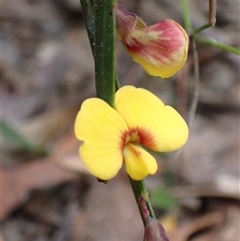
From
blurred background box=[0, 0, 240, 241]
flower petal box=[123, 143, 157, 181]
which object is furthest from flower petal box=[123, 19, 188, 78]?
blurred background box=[0, 0, 240, 241]

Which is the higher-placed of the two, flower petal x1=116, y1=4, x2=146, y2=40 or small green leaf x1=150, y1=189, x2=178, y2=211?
flower petal x1=116, y1=4, x2=146, y2=40

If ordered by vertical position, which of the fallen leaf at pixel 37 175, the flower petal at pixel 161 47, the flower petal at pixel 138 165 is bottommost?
the fallen leaf at pixel 37 175

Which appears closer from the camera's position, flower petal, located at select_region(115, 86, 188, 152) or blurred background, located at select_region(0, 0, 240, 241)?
flower petal, located at select_region(115, 86, 188, 152)

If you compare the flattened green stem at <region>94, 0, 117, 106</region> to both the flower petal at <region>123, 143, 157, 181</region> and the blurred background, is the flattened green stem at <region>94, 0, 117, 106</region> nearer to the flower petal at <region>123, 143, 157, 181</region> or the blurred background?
the flower petal at <region>123, 143, 157, 181</region>

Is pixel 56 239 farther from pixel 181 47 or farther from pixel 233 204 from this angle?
pixel 181 47

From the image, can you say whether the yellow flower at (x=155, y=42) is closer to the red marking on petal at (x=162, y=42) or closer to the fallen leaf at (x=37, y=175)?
the red marking on petal at (x=162, y=42)

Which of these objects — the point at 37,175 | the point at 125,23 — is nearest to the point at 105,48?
the point at 125,23

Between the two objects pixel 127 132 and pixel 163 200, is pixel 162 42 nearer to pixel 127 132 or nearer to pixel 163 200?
pixel 127 132

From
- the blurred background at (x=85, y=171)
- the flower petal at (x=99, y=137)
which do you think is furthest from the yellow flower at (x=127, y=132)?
the blurred background at (x=85, y=171)
